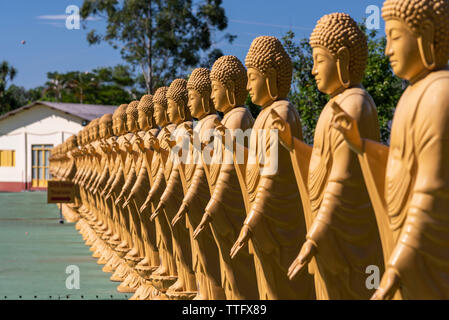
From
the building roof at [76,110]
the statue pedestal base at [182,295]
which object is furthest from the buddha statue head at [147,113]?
the building roof at [76,110]

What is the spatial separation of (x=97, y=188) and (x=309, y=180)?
9000 millimetres

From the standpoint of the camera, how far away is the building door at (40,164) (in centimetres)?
4194

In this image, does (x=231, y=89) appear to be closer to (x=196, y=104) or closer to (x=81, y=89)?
(x=196, y=104)

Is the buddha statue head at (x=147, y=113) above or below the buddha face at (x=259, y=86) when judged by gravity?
above

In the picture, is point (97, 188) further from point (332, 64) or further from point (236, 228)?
point (332, 64)

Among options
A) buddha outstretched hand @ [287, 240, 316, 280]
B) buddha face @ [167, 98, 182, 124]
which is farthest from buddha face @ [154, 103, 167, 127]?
buddha outstretched hand @ [287, 240, 316, 280]

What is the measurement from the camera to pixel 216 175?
20.7ft

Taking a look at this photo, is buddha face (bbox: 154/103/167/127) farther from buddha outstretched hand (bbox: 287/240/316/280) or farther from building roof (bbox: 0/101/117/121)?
building roof (bbox: 0/101/117/121)

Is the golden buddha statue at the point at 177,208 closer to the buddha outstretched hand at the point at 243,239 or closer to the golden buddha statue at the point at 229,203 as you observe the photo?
the golden buddha statue at the point at 229,203

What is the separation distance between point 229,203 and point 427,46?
107 inches

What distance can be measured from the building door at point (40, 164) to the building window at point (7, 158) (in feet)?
3.63

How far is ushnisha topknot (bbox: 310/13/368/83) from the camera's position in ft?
14.7

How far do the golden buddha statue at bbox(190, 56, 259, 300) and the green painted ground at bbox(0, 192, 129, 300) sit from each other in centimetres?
310
